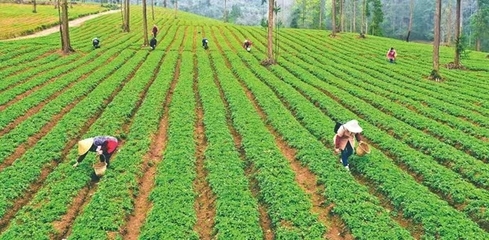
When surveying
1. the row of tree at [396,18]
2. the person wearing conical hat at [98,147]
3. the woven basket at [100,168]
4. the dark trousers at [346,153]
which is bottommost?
the woven basket at [100,168]

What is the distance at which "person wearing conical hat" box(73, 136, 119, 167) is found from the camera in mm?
17172

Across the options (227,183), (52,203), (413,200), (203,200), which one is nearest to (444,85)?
(413,200)

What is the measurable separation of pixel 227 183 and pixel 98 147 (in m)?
5.09

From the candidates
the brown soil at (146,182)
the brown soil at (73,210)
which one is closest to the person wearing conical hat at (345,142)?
the brown soil at (146,182)

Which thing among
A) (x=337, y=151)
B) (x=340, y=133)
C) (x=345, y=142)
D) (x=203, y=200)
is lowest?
(x=203, y=200)

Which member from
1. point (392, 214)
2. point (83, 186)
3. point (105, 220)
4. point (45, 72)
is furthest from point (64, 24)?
point (392, 214)

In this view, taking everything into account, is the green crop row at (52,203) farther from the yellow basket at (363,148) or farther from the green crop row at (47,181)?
Answer: the yellow basket at (363,148)

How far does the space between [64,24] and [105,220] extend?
36.0m

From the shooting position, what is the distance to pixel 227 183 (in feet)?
55.6

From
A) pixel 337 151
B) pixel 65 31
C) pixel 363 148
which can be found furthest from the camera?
pixel 65 31

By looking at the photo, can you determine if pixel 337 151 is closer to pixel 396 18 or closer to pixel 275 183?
pixel 275 183

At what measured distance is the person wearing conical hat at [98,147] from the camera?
17.2 meters

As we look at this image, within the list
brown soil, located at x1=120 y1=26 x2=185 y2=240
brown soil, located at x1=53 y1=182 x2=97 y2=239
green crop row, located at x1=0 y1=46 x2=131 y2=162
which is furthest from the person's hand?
green crop row, located at x1=0 y1=46 x2=131 y2=162

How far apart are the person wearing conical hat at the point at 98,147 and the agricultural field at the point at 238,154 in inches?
28.5
